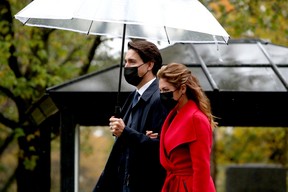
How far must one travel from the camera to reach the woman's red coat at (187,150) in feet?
15.0

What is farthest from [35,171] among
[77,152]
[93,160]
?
[93,160]

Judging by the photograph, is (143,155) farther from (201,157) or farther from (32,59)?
(32,59)

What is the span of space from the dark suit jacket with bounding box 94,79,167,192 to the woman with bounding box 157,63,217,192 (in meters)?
0.20

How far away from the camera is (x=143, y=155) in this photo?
5.04 metres

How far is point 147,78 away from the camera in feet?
17.1

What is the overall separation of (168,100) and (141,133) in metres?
0.33

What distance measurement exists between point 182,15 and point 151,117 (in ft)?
2.64

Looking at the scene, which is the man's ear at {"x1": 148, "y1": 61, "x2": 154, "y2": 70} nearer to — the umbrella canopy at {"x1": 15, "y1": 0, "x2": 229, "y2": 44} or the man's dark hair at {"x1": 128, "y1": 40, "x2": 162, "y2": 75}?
the man's dark hair at {"x1": 128, "y1": 40, "x2": 162, "y2": 75}

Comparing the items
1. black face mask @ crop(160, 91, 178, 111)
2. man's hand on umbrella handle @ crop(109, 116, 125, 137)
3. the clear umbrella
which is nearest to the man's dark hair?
the clear umbrella

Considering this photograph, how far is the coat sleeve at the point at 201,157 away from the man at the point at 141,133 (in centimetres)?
43

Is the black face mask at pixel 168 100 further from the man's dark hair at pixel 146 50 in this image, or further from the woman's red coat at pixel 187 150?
the man's dark hair at pixel 146 50

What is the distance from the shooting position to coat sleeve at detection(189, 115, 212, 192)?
180 inches

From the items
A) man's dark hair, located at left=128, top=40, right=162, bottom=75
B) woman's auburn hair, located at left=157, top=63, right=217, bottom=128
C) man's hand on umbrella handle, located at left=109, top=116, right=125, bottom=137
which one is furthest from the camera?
man's dark hair, located at left=128, top=40, right=162, bottom=75

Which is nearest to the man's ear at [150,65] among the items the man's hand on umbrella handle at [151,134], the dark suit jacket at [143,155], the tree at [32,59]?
the dark suit jacket at [143,155]
